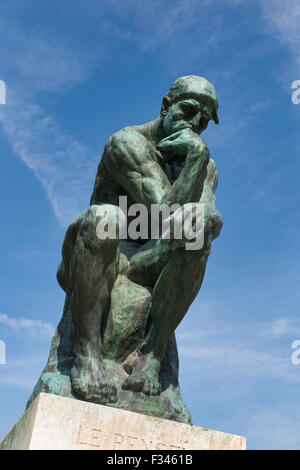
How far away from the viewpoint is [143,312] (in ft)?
19.6

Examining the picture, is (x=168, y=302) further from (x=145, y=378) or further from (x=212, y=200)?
(x=212, y=200)

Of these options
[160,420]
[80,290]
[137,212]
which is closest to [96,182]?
[137,212]

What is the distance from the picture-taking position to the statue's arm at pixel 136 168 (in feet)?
20.6

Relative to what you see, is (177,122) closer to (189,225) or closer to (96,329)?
(189,225)

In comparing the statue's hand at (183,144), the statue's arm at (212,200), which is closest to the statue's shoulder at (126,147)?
the statue's hand at (183,144)

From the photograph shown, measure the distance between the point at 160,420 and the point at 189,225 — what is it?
1.76 metres

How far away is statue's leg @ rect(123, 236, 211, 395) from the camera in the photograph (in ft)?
18.8

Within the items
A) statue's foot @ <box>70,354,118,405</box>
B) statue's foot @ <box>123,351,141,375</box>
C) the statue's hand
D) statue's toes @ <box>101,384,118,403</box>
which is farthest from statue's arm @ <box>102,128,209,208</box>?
statue's toes @ <box>101,384,118,403</box>

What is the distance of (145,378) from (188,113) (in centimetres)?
290

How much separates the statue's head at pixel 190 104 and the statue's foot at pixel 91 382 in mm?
2700

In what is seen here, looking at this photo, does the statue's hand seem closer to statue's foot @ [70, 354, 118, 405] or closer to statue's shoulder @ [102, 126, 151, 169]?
statue's shoulder @ [102, 126, 151, 169]

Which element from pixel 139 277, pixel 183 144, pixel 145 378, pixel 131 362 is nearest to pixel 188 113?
pixel 183 144

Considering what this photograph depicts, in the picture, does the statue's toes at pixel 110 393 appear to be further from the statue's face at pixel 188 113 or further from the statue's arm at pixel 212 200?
the statue's face at pixel 188 113

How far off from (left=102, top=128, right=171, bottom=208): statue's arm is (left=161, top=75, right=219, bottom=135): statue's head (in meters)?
0.40
